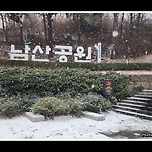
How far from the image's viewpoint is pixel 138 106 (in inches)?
306

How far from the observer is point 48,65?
11.2 m

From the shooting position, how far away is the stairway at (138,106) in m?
7.27

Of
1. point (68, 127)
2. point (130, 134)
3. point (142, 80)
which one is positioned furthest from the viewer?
point (142, 80)

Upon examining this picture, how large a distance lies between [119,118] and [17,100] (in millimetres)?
3754

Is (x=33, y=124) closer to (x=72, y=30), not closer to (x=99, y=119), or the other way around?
(x=99, y=119)

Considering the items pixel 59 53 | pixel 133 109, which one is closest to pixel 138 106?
pixel 133 109

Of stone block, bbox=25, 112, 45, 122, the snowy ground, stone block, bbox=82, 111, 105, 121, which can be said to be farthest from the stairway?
stone block, bbox=25, 112, 45, 122

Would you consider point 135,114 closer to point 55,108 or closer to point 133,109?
point 133,109

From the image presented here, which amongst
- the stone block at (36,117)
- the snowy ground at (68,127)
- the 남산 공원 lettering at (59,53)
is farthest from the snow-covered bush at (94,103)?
the 남산 공원 lettering at (59,53)

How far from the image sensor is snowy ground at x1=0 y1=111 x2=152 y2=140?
15.8ft

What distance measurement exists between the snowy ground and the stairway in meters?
0.47

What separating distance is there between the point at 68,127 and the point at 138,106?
10.8 feet

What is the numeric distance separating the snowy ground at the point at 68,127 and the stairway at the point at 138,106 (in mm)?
470

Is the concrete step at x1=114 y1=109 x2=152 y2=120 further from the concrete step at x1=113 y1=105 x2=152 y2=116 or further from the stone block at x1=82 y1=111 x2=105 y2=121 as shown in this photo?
the stone block at x1=82 y1=111 x2=105 y2=121
